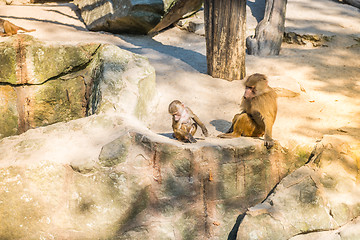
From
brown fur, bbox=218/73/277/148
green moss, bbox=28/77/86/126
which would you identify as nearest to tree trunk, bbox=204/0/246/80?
brown fur, bbox=218/73/277/148

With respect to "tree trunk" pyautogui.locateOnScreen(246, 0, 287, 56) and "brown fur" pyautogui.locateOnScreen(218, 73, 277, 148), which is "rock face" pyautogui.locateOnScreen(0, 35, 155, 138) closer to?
"brown fur" pyautogui.locateOnScreen(218, 73, 277, 148)

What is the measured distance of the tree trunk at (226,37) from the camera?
658 centimetres

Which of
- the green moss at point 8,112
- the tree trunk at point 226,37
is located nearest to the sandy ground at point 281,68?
the tree trunk at point 226,37

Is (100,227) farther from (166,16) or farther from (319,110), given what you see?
(166,16)

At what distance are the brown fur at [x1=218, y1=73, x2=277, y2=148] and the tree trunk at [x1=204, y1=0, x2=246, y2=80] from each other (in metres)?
2.16

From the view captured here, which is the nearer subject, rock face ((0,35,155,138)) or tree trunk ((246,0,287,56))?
rock face ((0,35,155,138))

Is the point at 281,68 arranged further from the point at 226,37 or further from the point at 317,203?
the point at 317,203

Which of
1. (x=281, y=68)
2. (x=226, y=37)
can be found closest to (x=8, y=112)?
(x=226, y=37)

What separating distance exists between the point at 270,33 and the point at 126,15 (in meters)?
3.40

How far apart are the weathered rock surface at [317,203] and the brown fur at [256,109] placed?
641 millimetres

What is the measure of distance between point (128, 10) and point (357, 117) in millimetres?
5970

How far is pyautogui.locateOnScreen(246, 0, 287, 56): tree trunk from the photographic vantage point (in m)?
8.06

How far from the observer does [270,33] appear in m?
8.09

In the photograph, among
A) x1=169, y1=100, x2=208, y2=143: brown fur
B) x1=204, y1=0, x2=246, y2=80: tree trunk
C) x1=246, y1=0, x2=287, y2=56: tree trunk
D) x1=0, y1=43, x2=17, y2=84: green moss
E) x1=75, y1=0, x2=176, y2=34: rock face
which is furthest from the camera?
x1=75, y1=0, x2=176, y2=34: rock face
